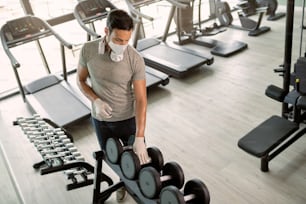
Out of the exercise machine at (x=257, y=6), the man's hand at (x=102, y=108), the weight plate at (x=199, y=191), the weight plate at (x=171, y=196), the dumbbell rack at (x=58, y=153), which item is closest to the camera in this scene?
the weight plate at (x=171, y=196)

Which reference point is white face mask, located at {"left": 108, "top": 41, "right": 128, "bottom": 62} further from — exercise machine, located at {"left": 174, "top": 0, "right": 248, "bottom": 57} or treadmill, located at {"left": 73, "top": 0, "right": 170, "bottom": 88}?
exercise machine, located at {"left": 174, "top": 0, "right": 248, "bottom": 57}

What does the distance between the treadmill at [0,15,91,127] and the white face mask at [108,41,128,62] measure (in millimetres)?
1822

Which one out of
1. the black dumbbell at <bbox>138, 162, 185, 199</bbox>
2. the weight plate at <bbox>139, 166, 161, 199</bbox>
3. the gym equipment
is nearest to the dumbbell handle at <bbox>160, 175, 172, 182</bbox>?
the black dumbbell at <bbox>138, 162, 185, 199</bbox>

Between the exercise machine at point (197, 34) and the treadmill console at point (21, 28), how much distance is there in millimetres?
2073

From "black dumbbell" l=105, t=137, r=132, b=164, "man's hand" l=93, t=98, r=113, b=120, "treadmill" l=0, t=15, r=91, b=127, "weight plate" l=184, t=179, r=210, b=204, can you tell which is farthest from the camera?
"treadmill" l=0, t=15, r=91, b=127

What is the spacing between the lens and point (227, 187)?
2.95 metres

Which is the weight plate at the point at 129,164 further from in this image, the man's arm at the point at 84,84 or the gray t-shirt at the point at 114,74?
the man's arm at the point at 84,84

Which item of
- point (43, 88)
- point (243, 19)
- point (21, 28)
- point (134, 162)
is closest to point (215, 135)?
point (134, 162)

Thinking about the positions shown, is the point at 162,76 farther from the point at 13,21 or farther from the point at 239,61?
the point at 13,21

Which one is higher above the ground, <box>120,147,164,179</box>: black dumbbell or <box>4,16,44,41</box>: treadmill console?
<box>4,16,44,41</box>: treadmill console

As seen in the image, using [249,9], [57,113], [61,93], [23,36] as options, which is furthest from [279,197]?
[249,9]

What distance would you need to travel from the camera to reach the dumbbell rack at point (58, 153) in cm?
269

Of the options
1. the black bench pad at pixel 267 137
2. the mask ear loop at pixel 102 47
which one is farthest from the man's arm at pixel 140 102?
the black bench pad at pixel 267 137

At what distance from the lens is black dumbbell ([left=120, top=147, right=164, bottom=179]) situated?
233 centimetres
